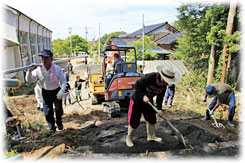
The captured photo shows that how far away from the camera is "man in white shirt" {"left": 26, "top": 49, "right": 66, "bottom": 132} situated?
139 inches

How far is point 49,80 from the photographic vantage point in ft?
11.9

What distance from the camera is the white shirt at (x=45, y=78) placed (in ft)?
11.4

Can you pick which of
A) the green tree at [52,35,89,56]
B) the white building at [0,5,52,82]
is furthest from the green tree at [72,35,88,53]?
the white building at [0,5,52,82]

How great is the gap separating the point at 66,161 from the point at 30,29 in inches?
684

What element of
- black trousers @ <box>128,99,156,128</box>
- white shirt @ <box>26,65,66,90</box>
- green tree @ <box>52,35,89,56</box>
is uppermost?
green tree @ <box>52,35,89,56</box>

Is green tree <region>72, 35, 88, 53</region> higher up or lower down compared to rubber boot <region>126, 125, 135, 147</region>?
higher up

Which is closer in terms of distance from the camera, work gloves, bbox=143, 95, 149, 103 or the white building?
work gloves, bbox=143, 95, 149, 103

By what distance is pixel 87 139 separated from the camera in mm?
3875

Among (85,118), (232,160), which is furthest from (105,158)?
(85,118)

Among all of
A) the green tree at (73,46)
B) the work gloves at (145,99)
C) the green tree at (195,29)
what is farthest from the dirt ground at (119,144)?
the green tree at (73,46)

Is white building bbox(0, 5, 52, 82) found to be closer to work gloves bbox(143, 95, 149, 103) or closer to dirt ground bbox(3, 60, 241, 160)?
dirt ground bbox(3, 60, 241, 160)

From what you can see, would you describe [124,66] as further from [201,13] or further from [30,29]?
[30,29]

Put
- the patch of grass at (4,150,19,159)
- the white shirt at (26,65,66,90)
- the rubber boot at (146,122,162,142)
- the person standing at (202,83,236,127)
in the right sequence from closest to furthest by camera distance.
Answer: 1. the patch of grass at (4,150,19,159)
2. the white shirt at (26,65,66,90)
3. the rubber boot at (146,122,162,142)
4. the person standing at (202,83,236,127)

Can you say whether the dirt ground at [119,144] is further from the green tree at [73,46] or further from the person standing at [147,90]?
the green tree at [73,46]
